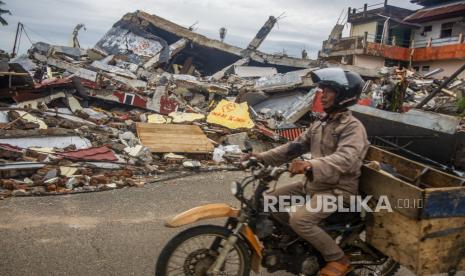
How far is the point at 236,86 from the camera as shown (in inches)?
687

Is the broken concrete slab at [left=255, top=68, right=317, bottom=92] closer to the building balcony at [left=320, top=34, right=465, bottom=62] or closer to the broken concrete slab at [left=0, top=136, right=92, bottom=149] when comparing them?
the broken concrete slab at [left=0, top=136, right=92, bottom=149]

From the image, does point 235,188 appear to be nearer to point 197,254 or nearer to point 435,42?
point 197,254

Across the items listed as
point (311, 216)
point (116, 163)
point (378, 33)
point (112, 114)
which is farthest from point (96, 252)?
point (378, 33)

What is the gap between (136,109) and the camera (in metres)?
14.3

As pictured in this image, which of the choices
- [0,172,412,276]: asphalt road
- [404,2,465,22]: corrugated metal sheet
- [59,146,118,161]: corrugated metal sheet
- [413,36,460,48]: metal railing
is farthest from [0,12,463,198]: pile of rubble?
[404,2,465,22]: corrugated metal sheet

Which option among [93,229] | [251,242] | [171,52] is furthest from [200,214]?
[171,52]

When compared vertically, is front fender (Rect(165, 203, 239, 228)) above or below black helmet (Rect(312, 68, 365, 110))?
below

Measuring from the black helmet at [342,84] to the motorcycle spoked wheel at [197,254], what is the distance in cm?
145

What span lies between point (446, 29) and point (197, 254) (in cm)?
3794

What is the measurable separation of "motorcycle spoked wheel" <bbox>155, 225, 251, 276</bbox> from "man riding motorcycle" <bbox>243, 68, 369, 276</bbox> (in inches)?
19.9

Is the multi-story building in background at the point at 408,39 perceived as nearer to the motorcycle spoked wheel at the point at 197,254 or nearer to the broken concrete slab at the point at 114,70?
the broken concrete slab at the point at 114,70

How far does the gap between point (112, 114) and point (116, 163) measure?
5221 millimetres

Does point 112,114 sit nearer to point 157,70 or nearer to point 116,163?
point 116,163

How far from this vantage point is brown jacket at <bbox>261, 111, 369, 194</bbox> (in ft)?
10.3
